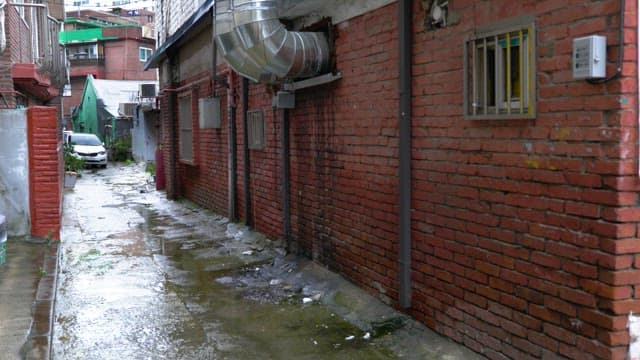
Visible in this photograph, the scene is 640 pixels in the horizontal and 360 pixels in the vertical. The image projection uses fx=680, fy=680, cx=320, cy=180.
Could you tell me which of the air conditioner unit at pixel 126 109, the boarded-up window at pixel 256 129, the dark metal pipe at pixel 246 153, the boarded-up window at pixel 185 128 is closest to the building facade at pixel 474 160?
the boarded-up window at pixel 256 129

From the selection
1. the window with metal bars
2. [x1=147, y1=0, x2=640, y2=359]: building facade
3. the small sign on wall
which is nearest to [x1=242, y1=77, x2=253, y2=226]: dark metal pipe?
the small sign on wall

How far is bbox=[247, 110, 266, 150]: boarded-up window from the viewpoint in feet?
32.6

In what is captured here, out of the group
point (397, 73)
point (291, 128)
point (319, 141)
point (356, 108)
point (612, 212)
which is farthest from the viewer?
point (291, 128)

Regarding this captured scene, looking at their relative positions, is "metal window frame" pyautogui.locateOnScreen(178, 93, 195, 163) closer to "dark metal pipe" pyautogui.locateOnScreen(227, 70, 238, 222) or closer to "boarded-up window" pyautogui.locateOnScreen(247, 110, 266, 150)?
"dark metal pipe" pyautogui.locateOnScreen(227, 70, 238, 222)

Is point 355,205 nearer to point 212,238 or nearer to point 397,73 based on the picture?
point 397,73

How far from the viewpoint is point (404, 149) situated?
18.3 ft

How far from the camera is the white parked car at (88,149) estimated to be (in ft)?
97.9

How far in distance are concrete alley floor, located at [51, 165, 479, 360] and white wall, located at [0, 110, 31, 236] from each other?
32.1 inches

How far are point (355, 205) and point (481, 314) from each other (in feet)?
7.39

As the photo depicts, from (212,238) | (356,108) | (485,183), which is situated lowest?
(212,238)

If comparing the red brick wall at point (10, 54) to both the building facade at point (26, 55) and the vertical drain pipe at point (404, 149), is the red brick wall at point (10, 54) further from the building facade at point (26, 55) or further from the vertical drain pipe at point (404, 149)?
the vertical drain pipe at point (404, 149)

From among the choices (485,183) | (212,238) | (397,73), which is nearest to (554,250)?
(485,183)

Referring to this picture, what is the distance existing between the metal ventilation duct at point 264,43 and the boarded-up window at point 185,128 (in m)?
7.87

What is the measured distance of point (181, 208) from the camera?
14.9 m
